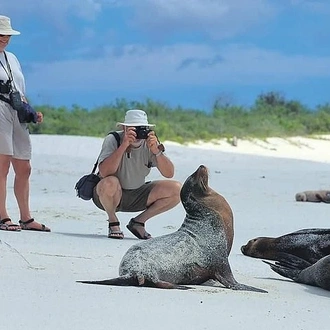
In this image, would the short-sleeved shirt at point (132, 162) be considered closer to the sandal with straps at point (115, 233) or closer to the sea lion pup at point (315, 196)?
the sandal with straps at point (115, 233)

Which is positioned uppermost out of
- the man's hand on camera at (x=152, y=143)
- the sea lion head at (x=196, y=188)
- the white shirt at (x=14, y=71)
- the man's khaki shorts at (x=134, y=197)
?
the white shirt at (x=14, y=71)

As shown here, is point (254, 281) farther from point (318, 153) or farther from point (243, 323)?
point (318, 153)

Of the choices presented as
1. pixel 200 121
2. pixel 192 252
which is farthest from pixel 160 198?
pixel 200 121

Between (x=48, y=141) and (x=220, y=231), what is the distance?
16556 mm

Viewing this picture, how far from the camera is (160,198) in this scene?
8.42 meters

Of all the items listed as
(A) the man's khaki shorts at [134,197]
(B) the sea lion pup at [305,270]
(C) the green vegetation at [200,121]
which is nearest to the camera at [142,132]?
(A) the man's khaki shorts at [134,197]

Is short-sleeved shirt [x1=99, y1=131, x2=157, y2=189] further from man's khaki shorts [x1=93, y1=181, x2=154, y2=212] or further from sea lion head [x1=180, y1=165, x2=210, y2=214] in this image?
sea lion head [x1=180, y1=165, x2=210, y2=214]

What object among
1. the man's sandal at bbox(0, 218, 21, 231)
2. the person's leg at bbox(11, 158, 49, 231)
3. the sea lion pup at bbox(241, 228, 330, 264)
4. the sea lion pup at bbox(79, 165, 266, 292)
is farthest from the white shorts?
the sea lion pup at bbox(79, 165, 266, 292)

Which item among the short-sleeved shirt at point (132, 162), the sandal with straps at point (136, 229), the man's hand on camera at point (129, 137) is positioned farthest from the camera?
the sandal with straps at point (136, 229)

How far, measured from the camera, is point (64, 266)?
649cm

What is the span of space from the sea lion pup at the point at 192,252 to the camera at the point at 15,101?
92.3 inches

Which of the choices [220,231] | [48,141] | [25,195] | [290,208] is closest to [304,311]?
[220,231]

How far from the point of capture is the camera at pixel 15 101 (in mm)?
8250

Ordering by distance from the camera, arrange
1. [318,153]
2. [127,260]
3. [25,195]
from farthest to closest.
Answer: [318,153]
[25,195]
[127,260]
